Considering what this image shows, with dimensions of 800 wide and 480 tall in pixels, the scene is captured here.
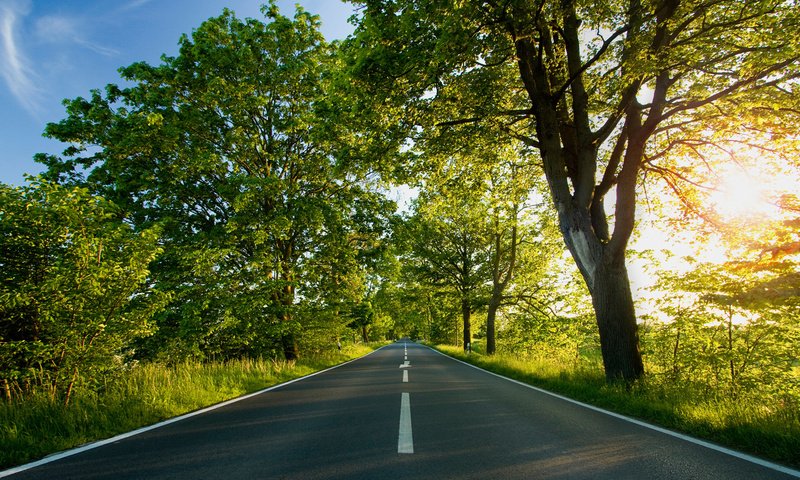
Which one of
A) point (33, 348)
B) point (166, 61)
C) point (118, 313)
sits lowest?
point (33, 348)

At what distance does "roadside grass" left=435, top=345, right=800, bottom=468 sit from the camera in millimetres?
3785

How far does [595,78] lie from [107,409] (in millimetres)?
12104

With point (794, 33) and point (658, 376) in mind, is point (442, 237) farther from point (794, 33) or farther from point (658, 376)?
point (794, 33)

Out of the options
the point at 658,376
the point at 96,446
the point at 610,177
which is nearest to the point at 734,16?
the point at 610,177

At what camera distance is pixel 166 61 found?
1369 centimetres

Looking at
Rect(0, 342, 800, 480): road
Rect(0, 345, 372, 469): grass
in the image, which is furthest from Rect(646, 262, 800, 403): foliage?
Rect(0, 345, 372, 469): grass

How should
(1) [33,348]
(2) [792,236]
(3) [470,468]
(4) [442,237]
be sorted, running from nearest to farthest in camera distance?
(3) [470,468] → (1) [33,348] → (2) [792,236] → (4) [442,237]

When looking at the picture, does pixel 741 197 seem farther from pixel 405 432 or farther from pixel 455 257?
pixel 455 257

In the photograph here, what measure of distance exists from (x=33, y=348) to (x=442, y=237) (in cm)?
1981

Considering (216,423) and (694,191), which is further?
(694,191)

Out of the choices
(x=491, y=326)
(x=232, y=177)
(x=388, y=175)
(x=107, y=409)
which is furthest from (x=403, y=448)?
(x=491, y=326)

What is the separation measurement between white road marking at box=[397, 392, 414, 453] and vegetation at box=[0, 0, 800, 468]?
3688mm

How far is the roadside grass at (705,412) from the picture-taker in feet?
12.4

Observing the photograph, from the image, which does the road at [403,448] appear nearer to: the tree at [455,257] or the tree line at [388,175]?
the tree line at [388,175]
